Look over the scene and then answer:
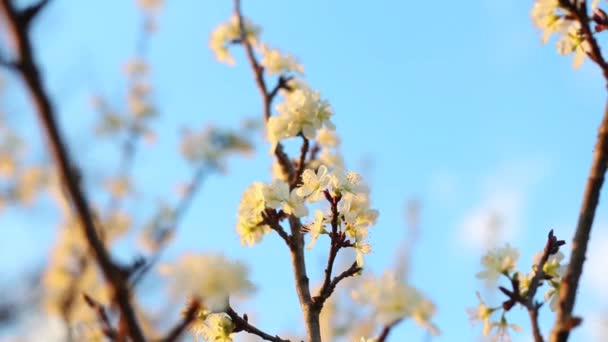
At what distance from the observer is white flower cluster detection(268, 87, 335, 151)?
211 cm

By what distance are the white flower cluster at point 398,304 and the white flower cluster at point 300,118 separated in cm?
62

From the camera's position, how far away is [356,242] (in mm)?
1924

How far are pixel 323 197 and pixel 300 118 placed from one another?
1.02 feet

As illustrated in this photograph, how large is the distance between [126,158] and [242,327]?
3.70 metres

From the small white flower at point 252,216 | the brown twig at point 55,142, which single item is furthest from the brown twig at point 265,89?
the brown twig at point 55,142

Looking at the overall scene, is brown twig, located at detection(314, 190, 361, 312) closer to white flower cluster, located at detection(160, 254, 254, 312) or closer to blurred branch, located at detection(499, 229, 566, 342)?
blurred branch, located at detection(499, 229, 566, 342)

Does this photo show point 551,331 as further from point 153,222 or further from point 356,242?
point 153,222

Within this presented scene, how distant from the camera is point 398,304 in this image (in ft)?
5.33

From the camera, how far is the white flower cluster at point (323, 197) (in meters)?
1.91

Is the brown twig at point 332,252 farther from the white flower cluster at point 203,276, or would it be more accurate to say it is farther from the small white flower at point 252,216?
the white flower cluster at point 203,276

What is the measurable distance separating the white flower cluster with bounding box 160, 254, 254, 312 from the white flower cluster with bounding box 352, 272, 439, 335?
0.60m

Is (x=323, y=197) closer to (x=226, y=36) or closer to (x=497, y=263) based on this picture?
(x=497, y=263)

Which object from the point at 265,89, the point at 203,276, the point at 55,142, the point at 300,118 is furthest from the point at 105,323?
the point at 265,89

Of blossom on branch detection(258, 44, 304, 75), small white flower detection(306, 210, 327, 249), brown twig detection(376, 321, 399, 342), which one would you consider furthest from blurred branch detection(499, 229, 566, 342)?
blossom on branch detection(258, 44, 304, 75)
